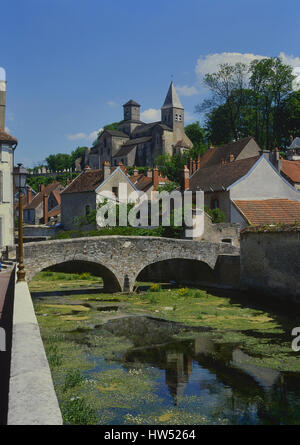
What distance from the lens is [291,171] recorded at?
37.4 meters

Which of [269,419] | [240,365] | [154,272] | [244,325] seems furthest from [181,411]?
[154,272]

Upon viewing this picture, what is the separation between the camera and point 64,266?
34.1 metres

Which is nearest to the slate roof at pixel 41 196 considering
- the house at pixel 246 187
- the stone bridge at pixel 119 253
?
the house at pixel 246 187

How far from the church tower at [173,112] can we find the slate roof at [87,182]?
5538cm

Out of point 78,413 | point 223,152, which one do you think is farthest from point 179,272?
point 78,413

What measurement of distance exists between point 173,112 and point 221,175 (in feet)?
216

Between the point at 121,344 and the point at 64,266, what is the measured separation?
20.7 meters

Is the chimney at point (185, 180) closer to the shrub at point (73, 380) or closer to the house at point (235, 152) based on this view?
the house at point (235, 152)

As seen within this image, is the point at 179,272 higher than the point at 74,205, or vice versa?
the point at 74,205

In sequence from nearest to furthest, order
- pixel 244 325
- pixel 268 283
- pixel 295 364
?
1. pixel 295 364
2. pixel 244 325
3. pixel 268 283

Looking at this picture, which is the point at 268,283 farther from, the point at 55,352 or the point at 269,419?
the point at 269,419

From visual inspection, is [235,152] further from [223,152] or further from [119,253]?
[119,253]

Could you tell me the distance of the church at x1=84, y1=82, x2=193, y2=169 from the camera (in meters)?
92.8

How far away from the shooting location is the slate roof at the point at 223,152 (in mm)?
44906
